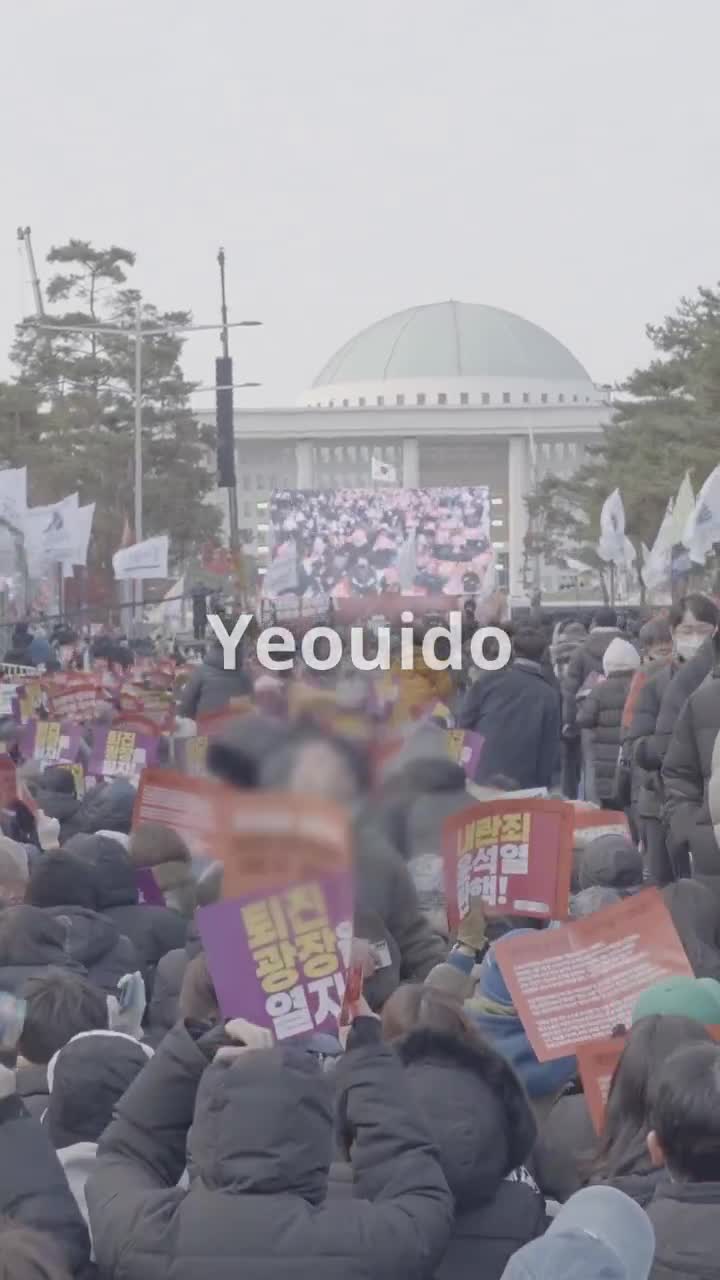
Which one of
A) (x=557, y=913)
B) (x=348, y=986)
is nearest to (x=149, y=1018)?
(x=557, y=913)

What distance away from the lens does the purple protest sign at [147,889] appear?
23.0ft

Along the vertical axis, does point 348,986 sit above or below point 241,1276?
above

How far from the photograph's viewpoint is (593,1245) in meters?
2.72

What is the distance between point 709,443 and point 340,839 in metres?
35.6

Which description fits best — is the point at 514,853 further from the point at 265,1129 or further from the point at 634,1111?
the point at 265,1129

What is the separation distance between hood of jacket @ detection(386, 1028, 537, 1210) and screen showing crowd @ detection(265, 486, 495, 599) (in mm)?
54276

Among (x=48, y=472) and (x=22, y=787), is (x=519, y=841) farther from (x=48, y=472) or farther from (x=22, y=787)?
(x=48, y=472)

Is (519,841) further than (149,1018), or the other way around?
(149,1018)

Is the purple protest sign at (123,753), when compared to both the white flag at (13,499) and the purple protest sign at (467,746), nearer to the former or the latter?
the purple protest sign at (467,746)

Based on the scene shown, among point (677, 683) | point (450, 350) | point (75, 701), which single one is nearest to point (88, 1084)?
point (677, 683)

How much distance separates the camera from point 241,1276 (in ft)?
10.8

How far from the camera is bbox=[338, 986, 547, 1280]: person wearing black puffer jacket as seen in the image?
12.6 ft

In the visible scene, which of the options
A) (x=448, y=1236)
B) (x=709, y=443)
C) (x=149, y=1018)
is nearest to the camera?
(x=448, y=1236)

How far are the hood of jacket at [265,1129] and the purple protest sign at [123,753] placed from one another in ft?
22.5
